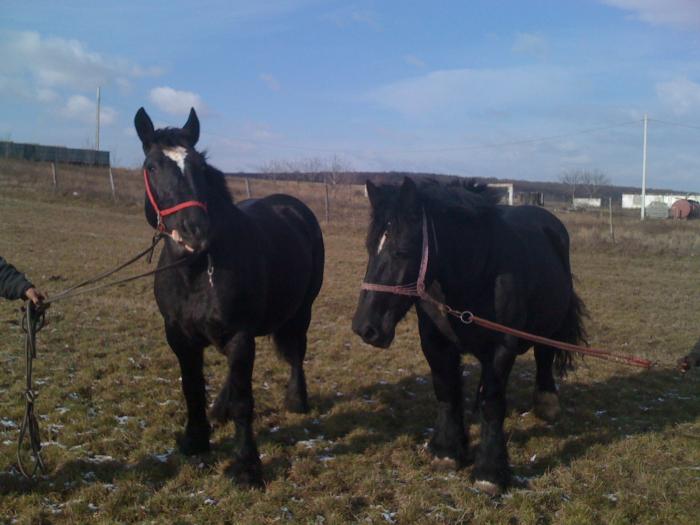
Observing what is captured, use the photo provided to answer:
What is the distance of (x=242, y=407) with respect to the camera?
12.9ft

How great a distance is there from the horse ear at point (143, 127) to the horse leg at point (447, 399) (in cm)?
227

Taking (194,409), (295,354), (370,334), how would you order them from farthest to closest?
(295,354) → (194,409) → (370,334)

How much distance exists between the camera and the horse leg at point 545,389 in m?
5.19

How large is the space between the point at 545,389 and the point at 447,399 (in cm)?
147

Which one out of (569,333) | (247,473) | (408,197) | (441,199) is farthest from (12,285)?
(569,333)

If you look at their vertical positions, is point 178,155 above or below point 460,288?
above

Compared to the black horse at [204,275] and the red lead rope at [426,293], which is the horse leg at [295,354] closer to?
the black horse at [204,275]

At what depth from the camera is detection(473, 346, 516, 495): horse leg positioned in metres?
3.84

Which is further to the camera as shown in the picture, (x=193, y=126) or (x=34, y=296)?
(x=193, y=126)

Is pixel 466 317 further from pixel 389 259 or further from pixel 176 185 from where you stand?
pixel 176 185

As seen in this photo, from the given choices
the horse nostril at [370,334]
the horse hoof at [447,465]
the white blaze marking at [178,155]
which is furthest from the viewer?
the horse hoof at [447,465]

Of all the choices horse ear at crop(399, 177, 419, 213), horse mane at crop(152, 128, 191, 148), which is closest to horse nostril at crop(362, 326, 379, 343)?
horse ear at crop(399, 177, 419, 213)

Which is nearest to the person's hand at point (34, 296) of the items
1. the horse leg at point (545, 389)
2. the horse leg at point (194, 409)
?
the horse leg at point (194, 409)

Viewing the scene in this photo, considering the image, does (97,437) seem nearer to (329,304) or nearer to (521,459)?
(521,459)
